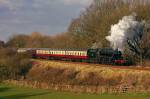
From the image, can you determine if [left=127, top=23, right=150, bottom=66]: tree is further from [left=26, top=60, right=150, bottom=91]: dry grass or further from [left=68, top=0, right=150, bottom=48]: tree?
[left=68, top=0, right=150, bottom=48]: tree

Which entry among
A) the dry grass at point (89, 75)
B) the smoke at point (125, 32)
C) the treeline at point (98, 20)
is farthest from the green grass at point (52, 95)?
the treeline at point (98, 20)

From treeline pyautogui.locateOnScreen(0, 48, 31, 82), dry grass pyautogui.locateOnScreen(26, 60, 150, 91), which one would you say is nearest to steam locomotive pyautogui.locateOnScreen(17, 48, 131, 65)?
dry grass pyautogui.locateOnScreen(26, 60, 150, 91)

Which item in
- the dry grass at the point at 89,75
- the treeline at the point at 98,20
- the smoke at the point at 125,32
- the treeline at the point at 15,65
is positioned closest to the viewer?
the dry grass at the point at 89,75

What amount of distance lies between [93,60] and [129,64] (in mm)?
6802

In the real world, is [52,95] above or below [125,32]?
below

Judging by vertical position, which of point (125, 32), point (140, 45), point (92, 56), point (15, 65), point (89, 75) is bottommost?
point (89, 75)

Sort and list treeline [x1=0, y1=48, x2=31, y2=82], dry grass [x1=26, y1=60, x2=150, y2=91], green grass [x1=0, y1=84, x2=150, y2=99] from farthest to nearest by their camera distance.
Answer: treeline [x1=0, y1=48, x2=31, y2=82], dry grass [x1=26, y1=60, x2=150, y2=91], green grass [x1=0, y1=84, x2=150, y2=99]

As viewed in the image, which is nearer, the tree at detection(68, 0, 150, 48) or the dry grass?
the dry grass

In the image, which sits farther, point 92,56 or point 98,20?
point 98,20

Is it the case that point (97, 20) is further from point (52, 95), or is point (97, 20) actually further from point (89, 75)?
point (52, 95)

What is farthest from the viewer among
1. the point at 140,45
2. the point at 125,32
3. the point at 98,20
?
the point at 98,20

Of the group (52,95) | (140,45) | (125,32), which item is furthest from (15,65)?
(52,95)

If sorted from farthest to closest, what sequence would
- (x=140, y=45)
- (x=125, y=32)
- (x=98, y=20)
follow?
1. (x=98, y=20)
2. (x=140, y=45)
3. (x=125, y=32)

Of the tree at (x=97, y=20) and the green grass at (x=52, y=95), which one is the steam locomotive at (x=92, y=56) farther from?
the green grass at (x=52, y=95)
